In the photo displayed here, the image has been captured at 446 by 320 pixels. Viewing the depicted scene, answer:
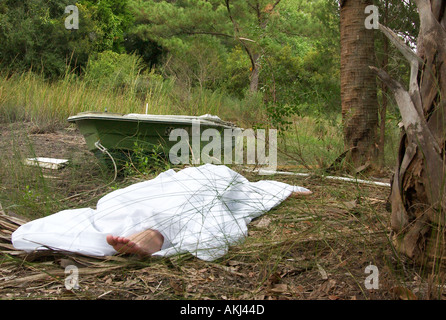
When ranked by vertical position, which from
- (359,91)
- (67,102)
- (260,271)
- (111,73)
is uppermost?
(111,73)

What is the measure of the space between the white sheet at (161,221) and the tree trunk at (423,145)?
2.59 feet

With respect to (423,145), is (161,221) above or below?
below

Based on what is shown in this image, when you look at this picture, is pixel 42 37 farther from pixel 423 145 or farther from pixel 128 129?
pixel 423 145

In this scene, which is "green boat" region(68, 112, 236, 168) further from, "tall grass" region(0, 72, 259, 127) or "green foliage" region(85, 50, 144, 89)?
"green foliage" region(85, 50, 144, 89)

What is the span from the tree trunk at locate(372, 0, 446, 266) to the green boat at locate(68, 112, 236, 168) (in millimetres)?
2890

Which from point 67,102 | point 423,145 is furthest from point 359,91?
point 67,102

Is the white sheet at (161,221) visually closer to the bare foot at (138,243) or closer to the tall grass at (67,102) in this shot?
the bare foot at (138,243)

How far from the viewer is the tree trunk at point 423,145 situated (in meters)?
1.58

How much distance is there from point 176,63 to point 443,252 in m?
12.5

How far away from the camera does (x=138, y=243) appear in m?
2.01

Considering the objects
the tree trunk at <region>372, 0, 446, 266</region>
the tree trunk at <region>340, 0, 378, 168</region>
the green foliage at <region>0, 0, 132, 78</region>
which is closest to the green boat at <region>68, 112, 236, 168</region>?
the tree trunk at <region>340, 0, 378, 168</region>

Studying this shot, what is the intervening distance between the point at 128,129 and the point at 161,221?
243 cm
